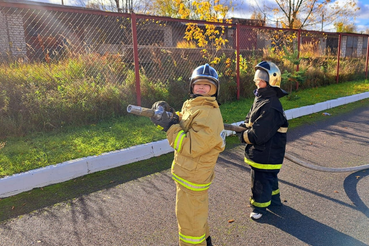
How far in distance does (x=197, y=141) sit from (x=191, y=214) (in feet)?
1.93

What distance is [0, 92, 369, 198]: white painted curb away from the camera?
3.47 m

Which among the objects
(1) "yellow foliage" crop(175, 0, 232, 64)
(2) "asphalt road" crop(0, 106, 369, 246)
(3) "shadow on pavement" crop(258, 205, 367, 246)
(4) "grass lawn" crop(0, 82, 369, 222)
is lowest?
(3) "shadow on pavement" crop(258, 205, 367, 246)

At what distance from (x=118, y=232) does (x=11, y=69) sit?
190 inches

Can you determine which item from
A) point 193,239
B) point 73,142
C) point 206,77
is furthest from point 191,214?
point 73,142

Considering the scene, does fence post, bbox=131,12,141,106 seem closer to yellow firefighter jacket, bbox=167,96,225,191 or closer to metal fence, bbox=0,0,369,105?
metal fence, bbox=0,0,369,105

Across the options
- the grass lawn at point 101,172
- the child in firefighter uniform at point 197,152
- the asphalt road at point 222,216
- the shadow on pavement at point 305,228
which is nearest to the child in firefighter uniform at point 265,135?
the shadow on pavement at point 305,228

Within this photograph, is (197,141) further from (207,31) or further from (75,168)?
(207,31)

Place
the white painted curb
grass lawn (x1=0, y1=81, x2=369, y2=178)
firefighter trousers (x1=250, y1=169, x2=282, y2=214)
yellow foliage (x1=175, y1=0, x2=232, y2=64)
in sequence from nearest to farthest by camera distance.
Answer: firefighter trousers (x1=250, y1=169, x2=282, y2=214)
the white painted curb
grass lawn (x1=0, y1=81, x2=369, y2=178)
yellow foliage (x1=175, y1=0, x2=232, y2=64)

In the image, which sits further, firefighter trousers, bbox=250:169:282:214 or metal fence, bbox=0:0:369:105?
metal fence, bbox=0:0:369:105

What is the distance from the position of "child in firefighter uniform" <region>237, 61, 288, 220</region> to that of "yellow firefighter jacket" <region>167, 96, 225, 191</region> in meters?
0.79

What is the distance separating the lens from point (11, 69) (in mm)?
5805

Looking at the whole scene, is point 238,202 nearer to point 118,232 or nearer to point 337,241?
point 337,241

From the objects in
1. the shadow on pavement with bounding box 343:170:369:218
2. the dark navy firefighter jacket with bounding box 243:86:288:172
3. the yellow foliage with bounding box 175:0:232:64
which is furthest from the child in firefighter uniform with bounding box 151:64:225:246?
the yellow foliage with bounding box 175:0:232:64

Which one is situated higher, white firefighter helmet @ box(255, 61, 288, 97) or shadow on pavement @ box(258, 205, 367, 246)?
white firefighter helmet @ box(255, 61, 288, 97)
